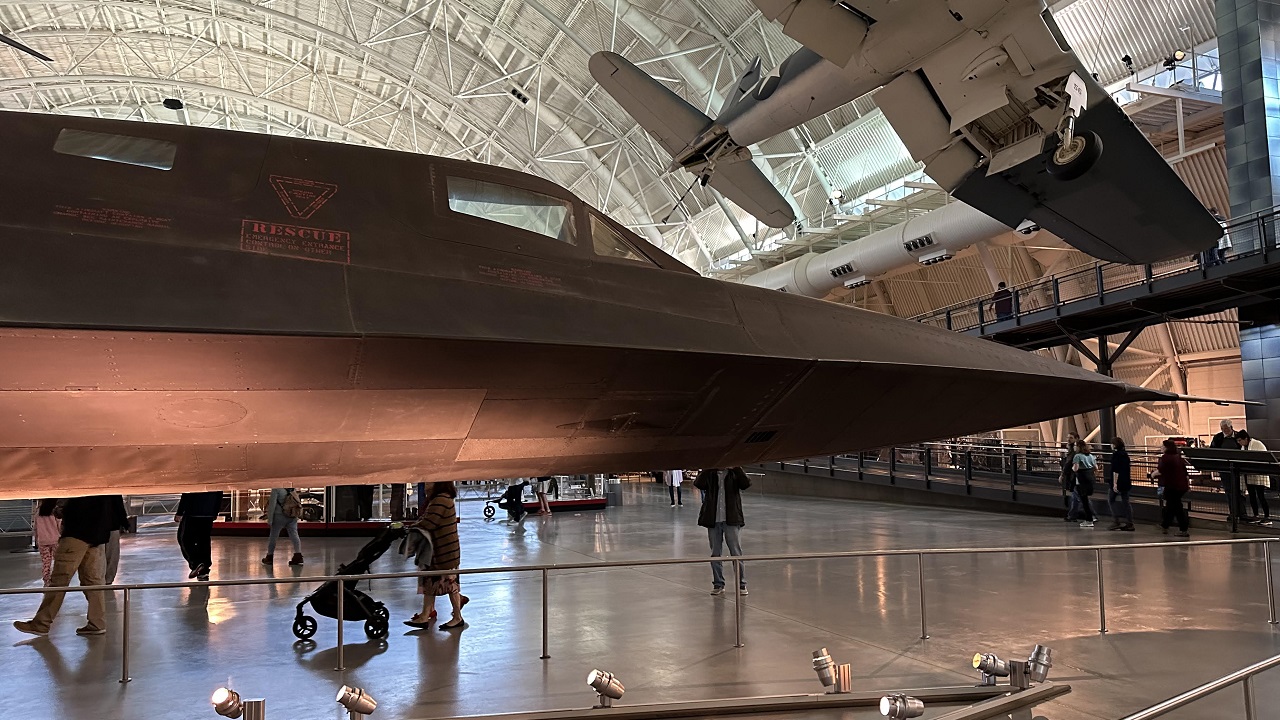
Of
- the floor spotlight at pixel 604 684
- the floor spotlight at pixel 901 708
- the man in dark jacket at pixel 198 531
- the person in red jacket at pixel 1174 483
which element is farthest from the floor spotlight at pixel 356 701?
the person in red jacket at pixel 1174 483

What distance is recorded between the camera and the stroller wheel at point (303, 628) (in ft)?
23.2

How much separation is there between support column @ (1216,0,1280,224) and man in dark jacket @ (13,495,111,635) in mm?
20146

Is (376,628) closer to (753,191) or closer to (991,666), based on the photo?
(991,666)

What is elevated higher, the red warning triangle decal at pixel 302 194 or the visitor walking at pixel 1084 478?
the red warning triangle decal at pixel 302 194

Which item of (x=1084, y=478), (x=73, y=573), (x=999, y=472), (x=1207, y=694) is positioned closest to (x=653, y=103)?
(x=1084, y=478)

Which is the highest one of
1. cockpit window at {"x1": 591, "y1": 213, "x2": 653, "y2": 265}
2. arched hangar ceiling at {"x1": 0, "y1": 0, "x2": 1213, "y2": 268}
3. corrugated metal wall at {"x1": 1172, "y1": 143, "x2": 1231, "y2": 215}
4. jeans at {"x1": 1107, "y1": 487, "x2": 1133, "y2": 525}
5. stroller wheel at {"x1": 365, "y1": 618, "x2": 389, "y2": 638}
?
arched hangar ceiling at {"x1": 0, "y1": 0, "x2": 1213, "y2": 268}

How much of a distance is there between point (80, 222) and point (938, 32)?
8.62 m

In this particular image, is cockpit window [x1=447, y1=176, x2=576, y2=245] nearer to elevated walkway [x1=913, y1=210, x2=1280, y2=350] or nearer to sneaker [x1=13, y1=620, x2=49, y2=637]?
sneaker [x1=13, y1=620, x2=49, y2=637]

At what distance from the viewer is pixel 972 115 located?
959 cm

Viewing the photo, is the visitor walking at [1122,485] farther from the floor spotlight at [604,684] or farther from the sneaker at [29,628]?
the sneaker at [29,628]

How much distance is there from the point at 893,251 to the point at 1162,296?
6.22m

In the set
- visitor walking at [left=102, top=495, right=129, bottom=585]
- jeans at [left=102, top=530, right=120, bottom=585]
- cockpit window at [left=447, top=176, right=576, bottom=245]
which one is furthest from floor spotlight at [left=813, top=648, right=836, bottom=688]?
jeans at [left=102, top=530, right=120, bottom=585]

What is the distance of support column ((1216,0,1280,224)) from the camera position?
53.7 ft

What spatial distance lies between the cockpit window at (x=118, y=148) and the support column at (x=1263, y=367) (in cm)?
2004
